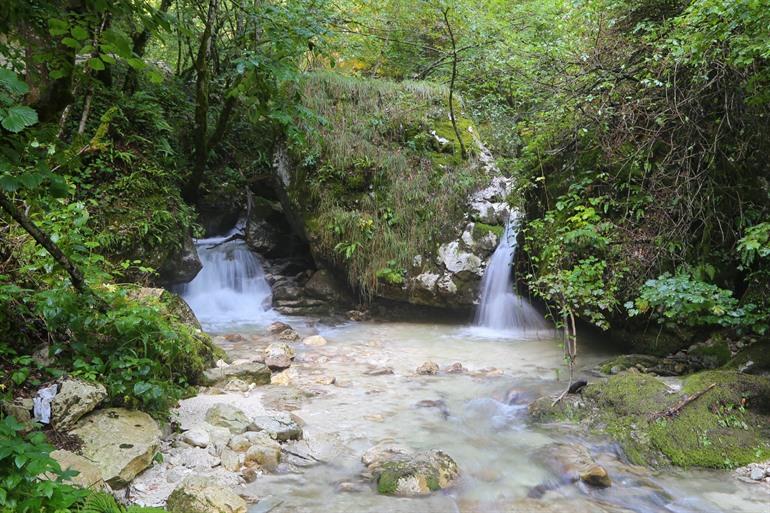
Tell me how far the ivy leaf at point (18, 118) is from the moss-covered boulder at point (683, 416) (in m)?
4.34

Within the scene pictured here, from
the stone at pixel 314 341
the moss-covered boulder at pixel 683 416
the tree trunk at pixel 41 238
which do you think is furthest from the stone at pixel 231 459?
the stone at pixel 314 341

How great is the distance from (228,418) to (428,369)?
2.94 metres

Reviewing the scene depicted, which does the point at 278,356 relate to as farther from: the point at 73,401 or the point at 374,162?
the point at 374,162

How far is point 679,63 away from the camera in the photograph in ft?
17.7

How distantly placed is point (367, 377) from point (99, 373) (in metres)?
3.18

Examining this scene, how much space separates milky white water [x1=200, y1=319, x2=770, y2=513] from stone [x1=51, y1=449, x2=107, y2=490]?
2.99ft

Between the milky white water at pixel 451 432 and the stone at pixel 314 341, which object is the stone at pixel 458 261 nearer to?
the milky white water at pixel 451 432

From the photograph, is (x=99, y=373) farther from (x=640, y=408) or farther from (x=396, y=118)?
(x=396, y=118)

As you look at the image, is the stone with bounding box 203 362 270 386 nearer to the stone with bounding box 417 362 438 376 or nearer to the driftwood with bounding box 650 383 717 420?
the stone with bounding box 417 362 438 376

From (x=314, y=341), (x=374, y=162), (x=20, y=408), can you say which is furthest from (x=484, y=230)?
(x=20, y=408)

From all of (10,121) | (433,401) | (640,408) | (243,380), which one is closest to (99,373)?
(243,380)

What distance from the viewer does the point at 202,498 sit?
2791 mm

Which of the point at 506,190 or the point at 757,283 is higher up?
the point at 506,190

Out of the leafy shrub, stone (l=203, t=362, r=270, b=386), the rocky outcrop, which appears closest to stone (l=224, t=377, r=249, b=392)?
stone (l=203, t=362, r=270, b=386)
